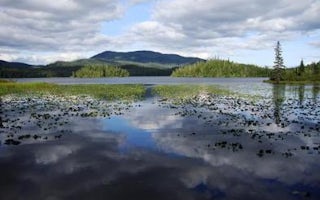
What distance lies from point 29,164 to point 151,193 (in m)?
8.64

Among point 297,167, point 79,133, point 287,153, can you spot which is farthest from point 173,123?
point 297,167

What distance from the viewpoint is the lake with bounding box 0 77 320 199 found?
15562 millimetres

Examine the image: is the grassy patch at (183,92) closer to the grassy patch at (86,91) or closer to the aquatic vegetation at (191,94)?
the aquatic vegetation at (191,94)

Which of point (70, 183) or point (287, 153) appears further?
point (287, 153)

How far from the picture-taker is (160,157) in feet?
70.2

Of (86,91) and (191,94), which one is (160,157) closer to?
(191,94)

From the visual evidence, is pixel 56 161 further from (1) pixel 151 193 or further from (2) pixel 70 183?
(1) pixel 151 193

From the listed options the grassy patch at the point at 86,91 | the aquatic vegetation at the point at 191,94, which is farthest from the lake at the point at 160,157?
the grassy patch at the point at 86,91

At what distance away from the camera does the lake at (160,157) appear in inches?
613

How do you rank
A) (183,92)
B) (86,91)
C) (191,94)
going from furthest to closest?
1. (86,91)
2. (183,92)
3. (191,94)

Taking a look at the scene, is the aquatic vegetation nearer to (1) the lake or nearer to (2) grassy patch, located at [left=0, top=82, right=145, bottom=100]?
(2) grassy patch, located at [left=0, top=82, right=145, bottom=100]

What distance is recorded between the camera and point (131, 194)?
15.0m

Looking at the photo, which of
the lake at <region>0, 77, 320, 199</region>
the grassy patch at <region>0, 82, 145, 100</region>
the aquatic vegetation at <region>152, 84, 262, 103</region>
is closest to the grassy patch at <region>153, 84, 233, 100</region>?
the aquatic vegetation at <region>152, 84, 262, 103</region>

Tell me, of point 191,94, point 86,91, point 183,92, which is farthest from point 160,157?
point 86,91
